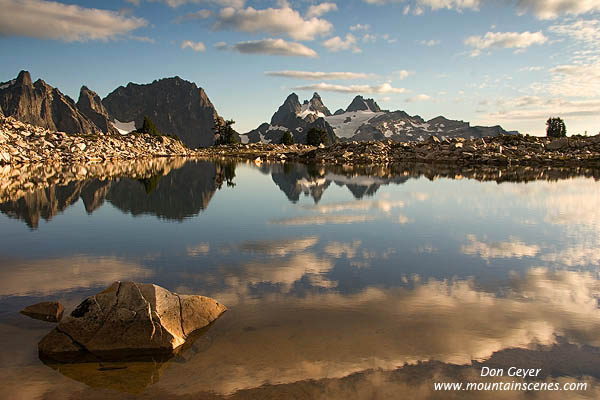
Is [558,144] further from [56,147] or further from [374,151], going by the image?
[56,147]

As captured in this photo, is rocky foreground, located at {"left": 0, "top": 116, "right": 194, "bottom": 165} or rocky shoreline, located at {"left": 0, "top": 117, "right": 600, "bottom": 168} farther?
rocky shoreline, located at {"left": 0, "top": 117, "right": 600, "bottom": 168}

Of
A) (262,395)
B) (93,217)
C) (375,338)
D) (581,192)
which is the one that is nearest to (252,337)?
(262,395)

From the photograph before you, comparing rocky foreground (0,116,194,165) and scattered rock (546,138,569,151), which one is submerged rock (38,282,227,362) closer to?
rocky foreground (0,116,194,165)

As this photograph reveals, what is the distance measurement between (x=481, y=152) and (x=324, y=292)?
111 metres

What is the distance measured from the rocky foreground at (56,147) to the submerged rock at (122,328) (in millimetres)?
87086

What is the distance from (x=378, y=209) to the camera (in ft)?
112

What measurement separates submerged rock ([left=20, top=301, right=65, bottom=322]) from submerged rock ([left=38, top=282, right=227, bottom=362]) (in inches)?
68.1

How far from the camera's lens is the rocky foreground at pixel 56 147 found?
91.8 metres

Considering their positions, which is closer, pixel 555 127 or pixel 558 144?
pixel 558 144

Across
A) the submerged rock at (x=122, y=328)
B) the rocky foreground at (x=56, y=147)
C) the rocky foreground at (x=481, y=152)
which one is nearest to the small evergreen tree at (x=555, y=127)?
the rocky foreground at (x=481, y=152)

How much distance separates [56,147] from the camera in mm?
108062

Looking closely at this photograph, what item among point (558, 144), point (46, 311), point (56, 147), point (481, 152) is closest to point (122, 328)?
point (46, 311)

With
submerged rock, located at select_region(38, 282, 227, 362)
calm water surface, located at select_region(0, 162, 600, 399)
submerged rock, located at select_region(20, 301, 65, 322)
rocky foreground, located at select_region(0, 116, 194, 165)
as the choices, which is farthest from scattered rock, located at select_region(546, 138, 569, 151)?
submerged rock, located at select_region(20, 301, 65, 322)

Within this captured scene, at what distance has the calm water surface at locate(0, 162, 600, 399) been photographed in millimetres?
9453
